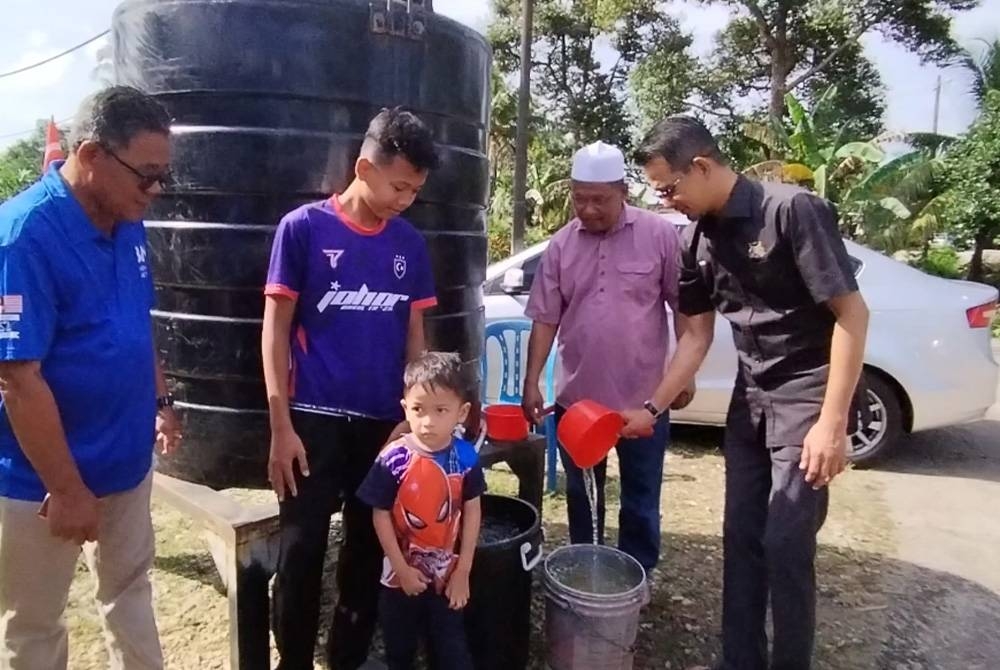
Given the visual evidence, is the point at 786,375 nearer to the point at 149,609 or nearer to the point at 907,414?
the point at 149,609

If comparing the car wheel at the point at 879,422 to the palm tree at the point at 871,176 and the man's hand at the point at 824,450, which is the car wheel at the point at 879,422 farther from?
the palm tree at the point at 871,176

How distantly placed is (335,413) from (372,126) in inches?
31.5

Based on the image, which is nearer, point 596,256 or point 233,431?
point 233,431

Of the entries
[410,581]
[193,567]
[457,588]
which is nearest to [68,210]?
[410,581]

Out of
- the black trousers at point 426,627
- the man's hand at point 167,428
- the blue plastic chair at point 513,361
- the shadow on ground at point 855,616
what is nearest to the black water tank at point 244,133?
the man's hand at point 167,428

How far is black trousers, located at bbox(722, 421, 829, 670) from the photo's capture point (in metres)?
2.31

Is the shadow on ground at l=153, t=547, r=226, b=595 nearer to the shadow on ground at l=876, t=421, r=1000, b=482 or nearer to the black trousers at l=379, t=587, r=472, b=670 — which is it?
the black trousers at l=379, t=587, r=472, b=670

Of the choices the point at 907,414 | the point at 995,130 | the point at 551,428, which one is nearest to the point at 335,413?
the point at 551,428

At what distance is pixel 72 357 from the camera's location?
1.84m

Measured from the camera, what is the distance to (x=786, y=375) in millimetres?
2369

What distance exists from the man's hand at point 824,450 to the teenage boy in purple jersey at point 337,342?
1.15 m

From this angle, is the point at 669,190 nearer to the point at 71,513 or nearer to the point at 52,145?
the point at 71,513

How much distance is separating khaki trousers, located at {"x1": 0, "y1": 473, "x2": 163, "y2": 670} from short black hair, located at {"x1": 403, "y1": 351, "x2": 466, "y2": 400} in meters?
0.80

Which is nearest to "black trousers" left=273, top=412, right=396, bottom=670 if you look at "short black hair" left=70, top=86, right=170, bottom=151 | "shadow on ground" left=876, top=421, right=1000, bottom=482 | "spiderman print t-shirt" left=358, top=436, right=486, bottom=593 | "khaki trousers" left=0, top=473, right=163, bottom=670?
"spiderman print t-shirt" left=358, top=436, right=486, bottom=593
